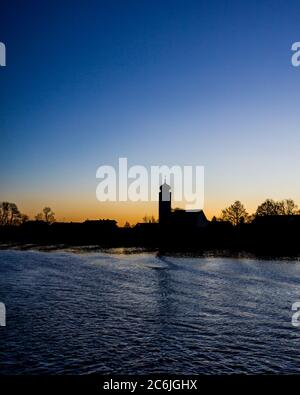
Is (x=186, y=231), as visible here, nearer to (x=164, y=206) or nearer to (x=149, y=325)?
(x=164, y=206)

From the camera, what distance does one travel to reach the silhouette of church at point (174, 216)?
11950 cm

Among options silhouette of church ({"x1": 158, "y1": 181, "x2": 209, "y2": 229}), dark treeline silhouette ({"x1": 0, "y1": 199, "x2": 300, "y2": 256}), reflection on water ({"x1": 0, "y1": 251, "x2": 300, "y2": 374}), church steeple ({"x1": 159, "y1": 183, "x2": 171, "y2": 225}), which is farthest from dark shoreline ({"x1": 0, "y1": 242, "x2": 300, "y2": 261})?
church steeple ({"x1": 159, "y1": 183, "x2": 171, "y2": 225})

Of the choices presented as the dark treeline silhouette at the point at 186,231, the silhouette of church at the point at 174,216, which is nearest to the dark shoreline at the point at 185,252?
the dark treeline silhouette at the point at 186,231

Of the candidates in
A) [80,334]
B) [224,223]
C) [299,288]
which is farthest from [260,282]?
[224,223]

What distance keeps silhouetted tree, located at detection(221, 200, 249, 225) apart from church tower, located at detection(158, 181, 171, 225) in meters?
21.3

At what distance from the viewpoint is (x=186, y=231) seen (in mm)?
115125

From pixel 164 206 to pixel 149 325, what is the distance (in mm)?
109298

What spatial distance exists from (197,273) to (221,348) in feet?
84.4

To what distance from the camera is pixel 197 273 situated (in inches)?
1660

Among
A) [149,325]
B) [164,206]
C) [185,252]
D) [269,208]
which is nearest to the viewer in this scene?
[149,325]

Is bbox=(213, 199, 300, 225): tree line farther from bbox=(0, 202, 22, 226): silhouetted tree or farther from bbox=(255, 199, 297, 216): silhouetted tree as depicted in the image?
bbox=(0, 202, 22, 226): silhouetted tree

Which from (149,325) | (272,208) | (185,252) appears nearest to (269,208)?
(272,208)

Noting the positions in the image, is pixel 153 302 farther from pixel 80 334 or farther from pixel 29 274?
pixel 29 274

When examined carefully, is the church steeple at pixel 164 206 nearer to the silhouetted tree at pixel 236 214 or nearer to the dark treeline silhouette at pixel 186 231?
the dark treeline silhouette at pixel 186 231
